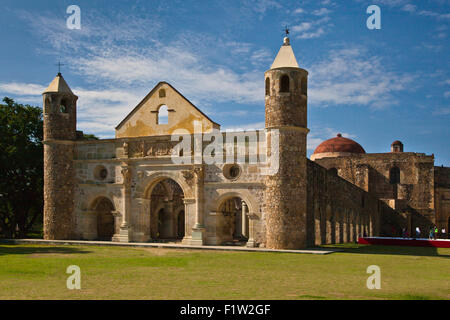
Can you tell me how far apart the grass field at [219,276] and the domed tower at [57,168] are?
7262mm

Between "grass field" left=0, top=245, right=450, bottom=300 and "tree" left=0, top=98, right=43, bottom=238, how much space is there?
39.0 feet

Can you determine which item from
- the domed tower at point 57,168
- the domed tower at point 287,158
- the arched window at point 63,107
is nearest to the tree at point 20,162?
the domed tower at point 57,168

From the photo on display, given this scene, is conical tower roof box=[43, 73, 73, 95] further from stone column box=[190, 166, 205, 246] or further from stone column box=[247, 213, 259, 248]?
stone column box=[247, 213, 259, 248]

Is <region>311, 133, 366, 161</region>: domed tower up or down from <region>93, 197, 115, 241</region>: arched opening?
up

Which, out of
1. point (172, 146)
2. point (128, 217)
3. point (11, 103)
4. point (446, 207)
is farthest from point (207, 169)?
point (446, 207)

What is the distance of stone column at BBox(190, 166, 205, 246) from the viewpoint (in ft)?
81.6

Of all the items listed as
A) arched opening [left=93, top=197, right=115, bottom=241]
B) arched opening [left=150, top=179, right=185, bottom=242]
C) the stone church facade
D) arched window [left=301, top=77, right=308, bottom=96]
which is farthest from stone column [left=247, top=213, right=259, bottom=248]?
arched opening [left=93, top=197, right=115, bottom=241]

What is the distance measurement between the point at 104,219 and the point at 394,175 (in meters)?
31.5

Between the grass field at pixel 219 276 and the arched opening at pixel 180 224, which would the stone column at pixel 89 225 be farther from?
the arched opening at pixel 180 224

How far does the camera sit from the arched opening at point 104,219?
29.2 metres

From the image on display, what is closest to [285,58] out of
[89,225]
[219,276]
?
[219,276]
